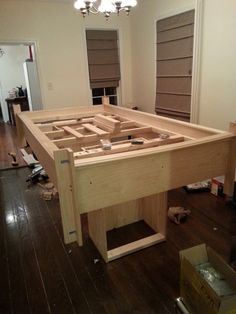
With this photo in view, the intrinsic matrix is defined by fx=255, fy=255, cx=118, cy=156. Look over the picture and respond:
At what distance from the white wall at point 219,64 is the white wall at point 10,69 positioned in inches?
240

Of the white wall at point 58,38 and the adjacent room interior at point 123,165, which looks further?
the white wall at point 58,38

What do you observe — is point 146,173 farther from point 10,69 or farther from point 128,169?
point 10,69

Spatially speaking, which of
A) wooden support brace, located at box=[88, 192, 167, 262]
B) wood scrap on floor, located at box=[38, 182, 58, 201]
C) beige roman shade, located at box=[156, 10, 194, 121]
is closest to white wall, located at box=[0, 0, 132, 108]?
beige roman shade, located at box=[156, 10, 194, 121]

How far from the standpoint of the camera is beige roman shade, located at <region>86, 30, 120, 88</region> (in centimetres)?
441

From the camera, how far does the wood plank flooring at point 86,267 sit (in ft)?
5.24

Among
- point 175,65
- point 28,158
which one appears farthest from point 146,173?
point 28,158

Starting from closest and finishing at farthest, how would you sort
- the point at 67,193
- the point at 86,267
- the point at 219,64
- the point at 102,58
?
the point at 67,193, the point at 86,267, the point at 219,64, the point at 102,58

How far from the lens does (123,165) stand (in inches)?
51.4

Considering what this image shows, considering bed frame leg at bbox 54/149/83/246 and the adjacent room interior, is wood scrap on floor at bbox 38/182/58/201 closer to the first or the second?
the adjacent room interior

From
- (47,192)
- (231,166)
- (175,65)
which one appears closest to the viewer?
Answer: (231,166)

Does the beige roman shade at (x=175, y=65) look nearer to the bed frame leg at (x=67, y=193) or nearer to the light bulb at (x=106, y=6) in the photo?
the light bulb at (x=106, y=6)

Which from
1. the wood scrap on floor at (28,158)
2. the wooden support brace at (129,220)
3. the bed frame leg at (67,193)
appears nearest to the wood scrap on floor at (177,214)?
the wooden support brace at (129,220)

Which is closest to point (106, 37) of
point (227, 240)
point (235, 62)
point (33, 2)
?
point (33, 2)

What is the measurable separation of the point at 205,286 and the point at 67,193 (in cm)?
74
